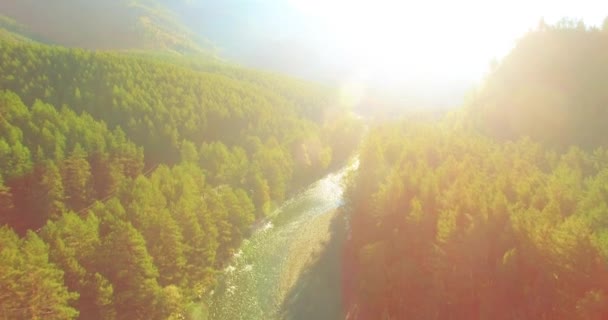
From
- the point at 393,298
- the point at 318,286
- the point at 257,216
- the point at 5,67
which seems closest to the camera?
the point at 393,298

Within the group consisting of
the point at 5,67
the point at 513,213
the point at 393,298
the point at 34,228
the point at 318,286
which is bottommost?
the point at 318,286

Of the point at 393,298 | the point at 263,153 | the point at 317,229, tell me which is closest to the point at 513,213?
the point at 393,298

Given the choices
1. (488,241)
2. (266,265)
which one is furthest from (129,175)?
(488,241)

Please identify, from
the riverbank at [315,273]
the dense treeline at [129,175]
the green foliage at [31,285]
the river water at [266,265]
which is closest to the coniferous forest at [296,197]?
the green foliage at [31,285]

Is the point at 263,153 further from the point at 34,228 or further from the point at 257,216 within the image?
the point at 34,228

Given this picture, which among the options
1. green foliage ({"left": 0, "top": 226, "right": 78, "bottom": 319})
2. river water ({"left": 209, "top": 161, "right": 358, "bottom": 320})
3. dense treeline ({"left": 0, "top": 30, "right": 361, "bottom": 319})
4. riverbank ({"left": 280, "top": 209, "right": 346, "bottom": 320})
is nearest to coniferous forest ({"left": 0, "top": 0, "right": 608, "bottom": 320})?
green foliage ({"left": 0, "top": 226, "right": 78, "bottom": 319})

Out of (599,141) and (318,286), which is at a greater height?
(599,141)

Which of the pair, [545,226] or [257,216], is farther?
[257,216]
